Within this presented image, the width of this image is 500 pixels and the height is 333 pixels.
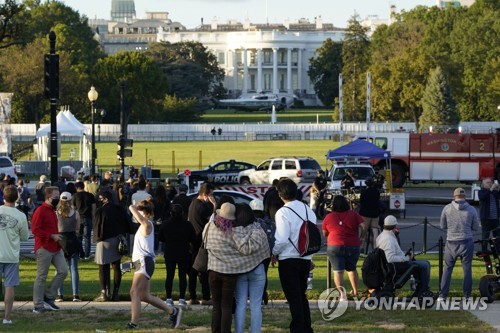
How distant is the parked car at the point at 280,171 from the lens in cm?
5091

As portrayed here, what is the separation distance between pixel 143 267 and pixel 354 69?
104 metres

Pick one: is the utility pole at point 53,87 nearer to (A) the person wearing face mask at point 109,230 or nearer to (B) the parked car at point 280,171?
(A) the person wearing face mask at point 109,230

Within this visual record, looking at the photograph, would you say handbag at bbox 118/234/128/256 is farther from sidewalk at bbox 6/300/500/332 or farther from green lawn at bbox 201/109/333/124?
green lawn at bbox 201/109/333/124

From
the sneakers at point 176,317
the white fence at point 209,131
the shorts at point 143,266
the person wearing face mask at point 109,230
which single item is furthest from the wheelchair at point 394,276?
the white fence at point 209,131

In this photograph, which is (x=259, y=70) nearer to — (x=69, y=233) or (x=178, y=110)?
(x=178, y=110)

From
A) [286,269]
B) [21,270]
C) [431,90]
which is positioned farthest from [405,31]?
[286,269]

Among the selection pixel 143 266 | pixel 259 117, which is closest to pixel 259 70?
pixel 259 117

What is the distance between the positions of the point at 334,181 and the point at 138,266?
2535cm

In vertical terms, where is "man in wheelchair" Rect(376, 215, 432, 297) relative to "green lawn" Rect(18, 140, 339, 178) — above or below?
above

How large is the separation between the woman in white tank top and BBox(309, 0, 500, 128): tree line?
251 feet

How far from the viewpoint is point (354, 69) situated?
11788cm

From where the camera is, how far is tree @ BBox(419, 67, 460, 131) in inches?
3538

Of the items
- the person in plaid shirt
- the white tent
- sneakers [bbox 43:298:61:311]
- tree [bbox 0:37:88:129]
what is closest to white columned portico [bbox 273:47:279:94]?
tree [bbox 0:37:88:129]

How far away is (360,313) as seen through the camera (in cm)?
1571
